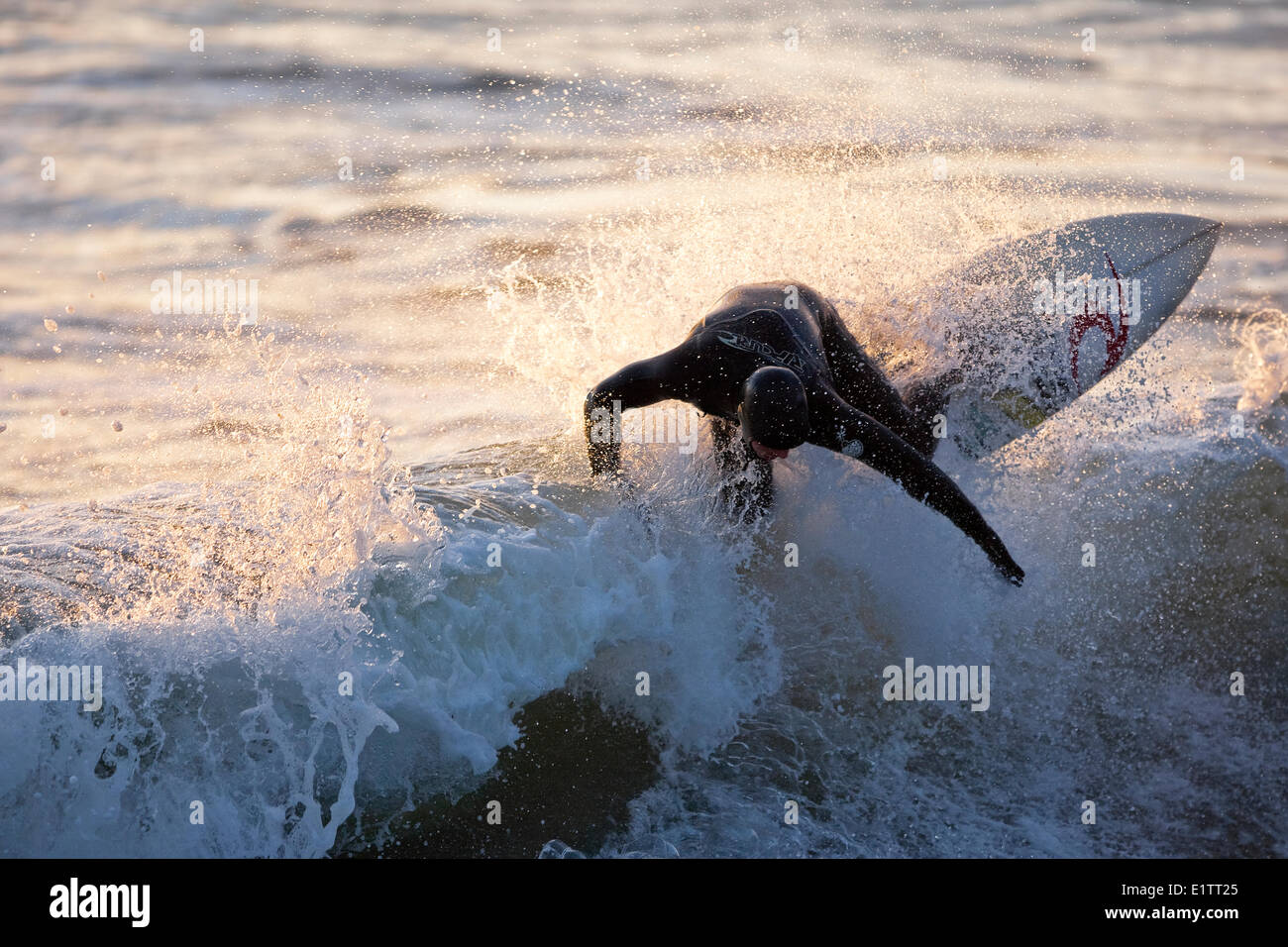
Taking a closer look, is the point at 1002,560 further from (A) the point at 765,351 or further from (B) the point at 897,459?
(A) the point at 765,351

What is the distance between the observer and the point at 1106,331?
21.0 feet

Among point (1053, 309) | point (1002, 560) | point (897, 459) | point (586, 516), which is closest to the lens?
point (897, 459)

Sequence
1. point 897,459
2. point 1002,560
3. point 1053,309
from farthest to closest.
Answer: point 1053,309
point 1002,560
point 897,459

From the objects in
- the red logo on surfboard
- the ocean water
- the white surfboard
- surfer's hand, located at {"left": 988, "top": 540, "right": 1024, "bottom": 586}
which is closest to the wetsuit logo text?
the ocean water

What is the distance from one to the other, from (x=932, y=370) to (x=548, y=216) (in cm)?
456

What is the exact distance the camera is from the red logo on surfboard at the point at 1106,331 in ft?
20.5

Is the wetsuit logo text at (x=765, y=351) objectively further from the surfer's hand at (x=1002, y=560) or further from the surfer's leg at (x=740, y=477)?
the surfer's hand at (x=1002, y=560)

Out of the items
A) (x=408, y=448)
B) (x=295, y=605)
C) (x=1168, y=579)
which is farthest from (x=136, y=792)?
(x=1168, y=579)

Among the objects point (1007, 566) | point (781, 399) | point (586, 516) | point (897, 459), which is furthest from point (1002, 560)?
point (586, 516)

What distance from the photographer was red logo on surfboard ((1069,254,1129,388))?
6.26 meters

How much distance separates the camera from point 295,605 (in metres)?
4.67

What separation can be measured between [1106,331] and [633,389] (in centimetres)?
299

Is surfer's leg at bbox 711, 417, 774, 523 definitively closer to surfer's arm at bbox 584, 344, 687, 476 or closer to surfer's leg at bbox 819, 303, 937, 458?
surfer's arm at bbox 584, 344, 687, 476

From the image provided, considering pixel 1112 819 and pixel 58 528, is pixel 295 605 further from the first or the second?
pixel 1112 819
